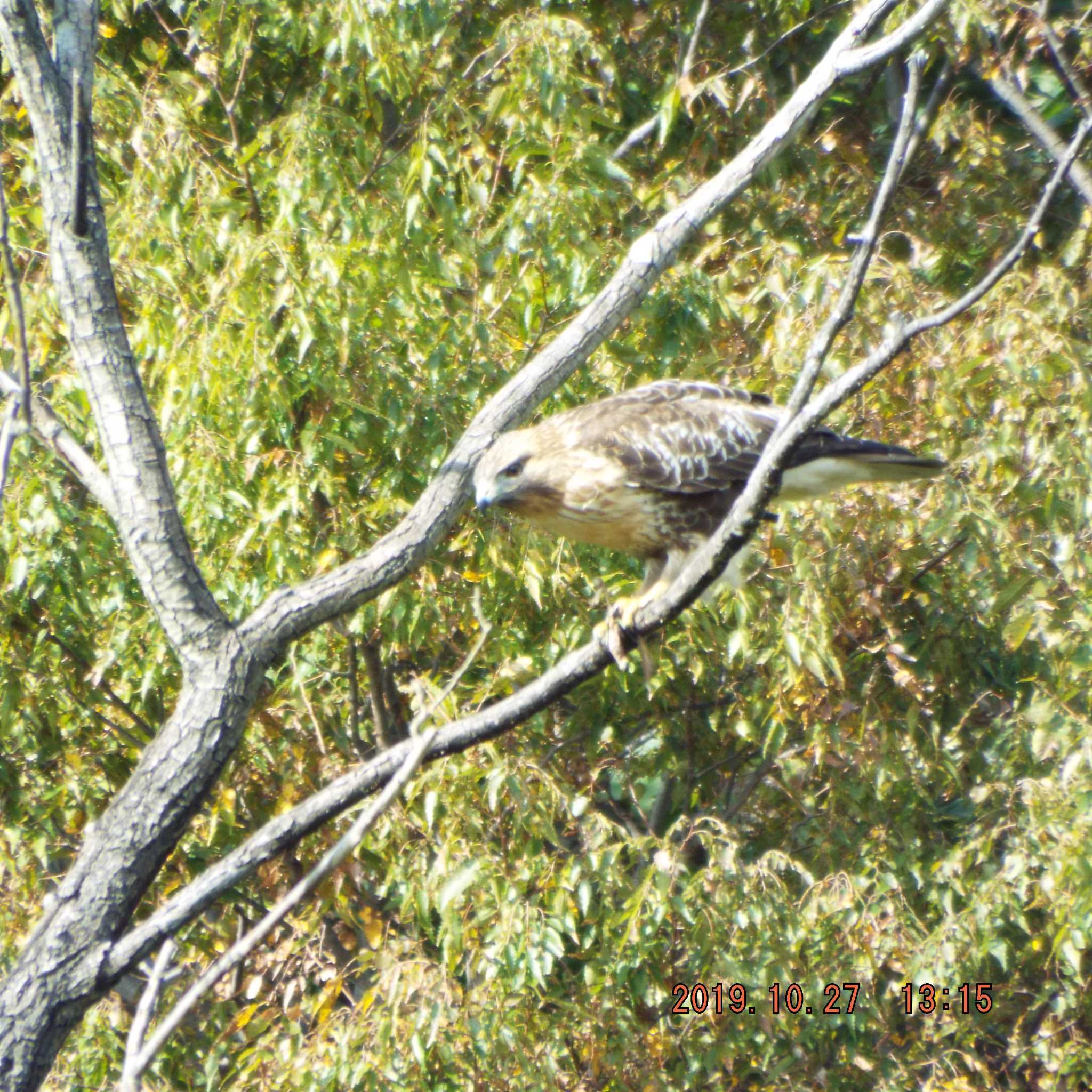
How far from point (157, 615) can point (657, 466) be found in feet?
4.85

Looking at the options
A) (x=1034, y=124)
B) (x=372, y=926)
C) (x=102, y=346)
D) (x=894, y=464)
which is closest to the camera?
(x=102, y=346)

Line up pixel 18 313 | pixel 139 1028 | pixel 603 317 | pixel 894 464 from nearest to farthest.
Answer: pixel 139 1028
pixel 18 313
pixel 603 317
pixel 894 464

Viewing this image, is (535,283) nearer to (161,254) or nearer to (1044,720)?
(161,254)

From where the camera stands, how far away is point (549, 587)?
→ 4145 millimetres

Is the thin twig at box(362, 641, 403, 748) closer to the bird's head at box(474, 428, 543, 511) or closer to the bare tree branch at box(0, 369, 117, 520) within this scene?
the bird's head at box(474, 428, 543, 511)

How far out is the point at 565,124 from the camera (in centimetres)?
391

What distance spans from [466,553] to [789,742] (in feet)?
4.74

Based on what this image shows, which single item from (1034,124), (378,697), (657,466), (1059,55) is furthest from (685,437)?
(1034,124)

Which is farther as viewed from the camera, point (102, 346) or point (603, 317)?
point (603, 317)

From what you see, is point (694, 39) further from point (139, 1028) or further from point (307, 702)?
point (139, 1028)

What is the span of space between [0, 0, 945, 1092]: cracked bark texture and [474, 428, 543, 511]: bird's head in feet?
1.47

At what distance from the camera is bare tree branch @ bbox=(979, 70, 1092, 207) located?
15.6 ft

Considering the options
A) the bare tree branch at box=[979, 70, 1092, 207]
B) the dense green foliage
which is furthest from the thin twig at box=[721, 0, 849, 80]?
the bare tree branch at box=[979, 70, 1092, 207]

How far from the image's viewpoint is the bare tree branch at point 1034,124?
4742mm
